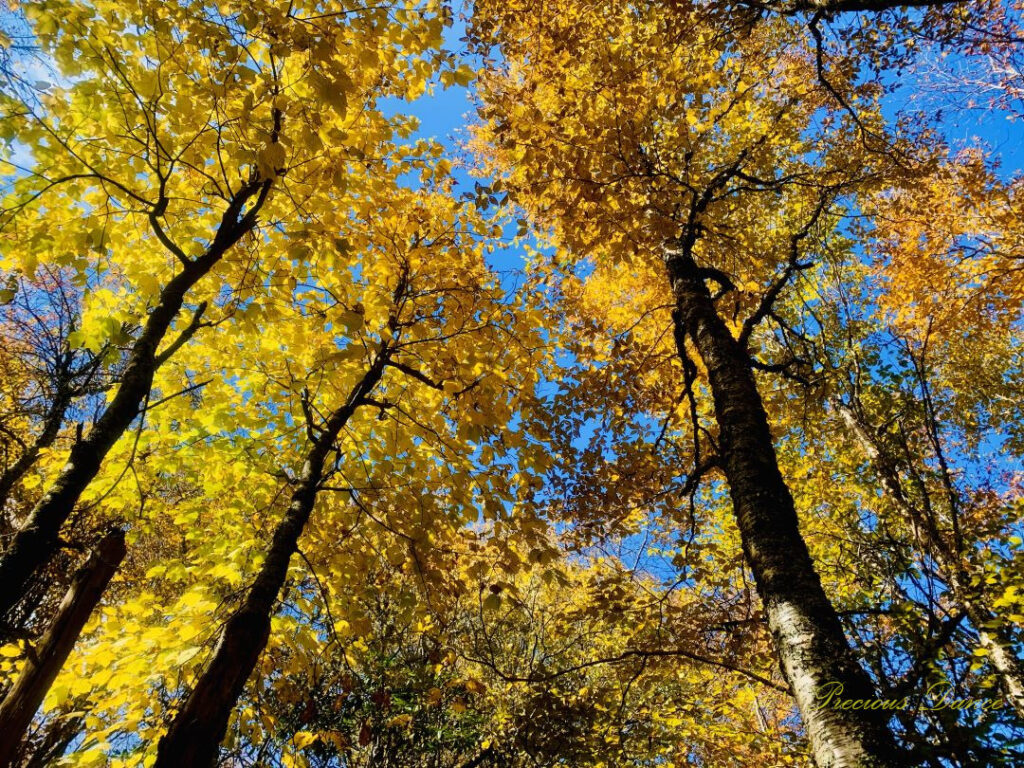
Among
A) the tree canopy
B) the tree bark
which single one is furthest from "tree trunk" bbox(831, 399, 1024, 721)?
the tree bark

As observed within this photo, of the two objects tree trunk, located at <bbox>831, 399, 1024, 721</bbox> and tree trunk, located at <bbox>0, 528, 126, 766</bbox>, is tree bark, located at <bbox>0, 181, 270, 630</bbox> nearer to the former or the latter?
tree trunk, located at <bbox>0, 528, 126, 766</bbox>

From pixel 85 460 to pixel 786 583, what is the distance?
369 centimetres

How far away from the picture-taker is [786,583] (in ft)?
7.85

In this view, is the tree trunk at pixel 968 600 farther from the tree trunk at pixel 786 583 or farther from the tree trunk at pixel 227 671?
the tree trunk at pixel 227 671

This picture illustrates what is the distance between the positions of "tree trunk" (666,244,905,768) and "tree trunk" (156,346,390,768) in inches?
116

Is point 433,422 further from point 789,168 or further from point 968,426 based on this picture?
point 968,426

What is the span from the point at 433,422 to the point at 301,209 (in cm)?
230

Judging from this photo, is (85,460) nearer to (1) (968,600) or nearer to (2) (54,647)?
(2) (54,647)

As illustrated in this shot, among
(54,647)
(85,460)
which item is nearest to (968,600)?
(85,460)

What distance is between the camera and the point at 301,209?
12.3 feet

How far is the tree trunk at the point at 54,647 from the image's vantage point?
2701mm

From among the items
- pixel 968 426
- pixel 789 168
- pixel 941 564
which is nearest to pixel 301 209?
pixel 941 564

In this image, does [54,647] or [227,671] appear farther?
[54,647]

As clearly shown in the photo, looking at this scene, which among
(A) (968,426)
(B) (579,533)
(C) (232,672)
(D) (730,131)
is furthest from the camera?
(A) (968,426)
